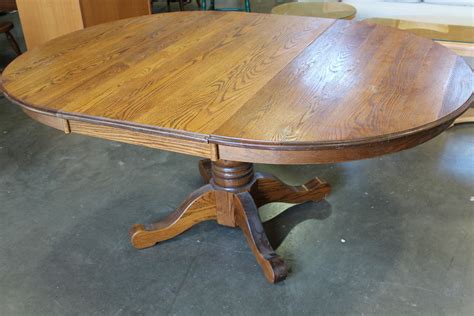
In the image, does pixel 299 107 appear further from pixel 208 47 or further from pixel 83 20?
pixel 83 20

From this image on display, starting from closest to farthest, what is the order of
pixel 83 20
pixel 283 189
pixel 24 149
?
1. pixel 283 189
2. pixel 24 149
3. pixel 83 20

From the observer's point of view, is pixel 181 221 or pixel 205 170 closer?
pixel 181 221

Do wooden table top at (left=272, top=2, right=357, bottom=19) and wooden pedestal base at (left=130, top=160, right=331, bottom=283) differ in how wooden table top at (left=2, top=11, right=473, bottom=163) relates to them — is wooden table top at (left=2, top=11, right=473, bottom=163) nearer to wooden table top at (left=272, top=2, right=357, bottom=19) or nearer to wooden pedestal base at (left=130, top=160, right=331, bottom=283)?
wooden pedestal base at (left=130, top=160, right=331, bottom=283)

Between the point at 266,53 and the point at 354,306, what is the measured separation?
2.81ft

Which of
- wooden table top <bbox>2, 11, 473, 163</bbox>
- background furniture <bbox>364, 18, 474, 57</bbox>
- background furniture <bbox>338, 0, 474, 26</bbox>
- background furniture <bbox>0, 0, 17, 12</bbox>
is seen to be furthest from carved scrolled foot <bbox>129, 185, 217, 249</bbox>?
background furniture <bbox>0, 0, 17, 12</bbox>

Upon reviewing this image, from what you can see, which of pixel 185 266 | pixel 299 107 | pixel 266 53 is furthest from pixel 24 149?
pixel 299 107

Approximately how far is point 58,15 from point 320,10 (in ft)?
5.41

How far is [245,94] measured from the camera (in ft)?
4.22

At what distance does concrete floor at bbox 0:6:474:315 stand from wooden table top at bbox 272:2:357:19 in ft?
3.53

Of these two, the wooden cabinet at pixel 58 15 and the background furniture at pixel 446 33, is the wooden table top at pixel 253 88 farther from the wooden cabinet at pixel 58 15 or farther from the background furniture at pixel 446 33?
the wooden cabinet at pixel 58 15

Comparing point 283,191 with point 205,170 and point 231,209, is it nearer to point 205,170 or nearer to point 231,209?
point 231,209

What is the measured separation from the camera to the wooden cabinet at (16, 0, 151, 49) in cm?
295

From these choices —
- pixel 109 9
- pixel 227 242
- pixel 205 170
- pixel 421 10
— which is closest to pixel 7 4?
pixel 109 9

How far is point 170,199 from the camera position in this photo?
6.79ft
